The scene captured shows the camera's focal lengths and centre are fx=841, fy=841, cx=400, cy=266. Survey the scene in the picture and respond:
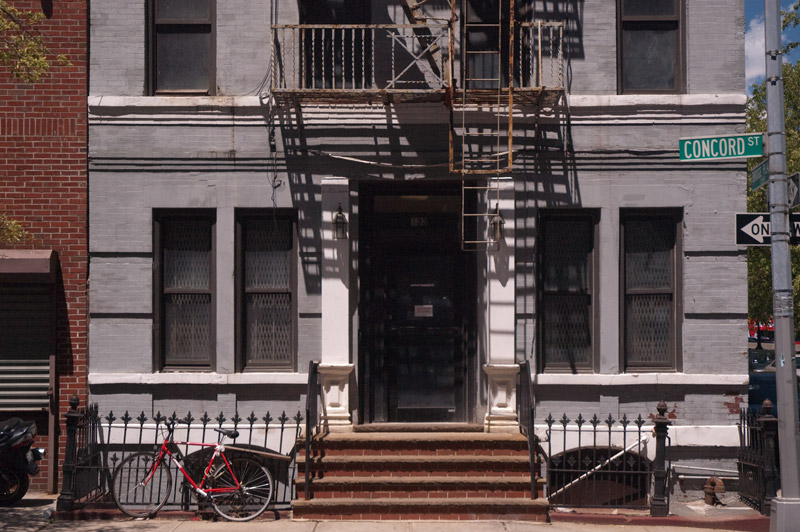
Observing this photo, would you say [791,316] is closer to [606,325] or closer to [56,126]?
[606,325]

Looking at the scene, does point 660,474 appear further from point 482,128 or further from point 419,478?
point 482,128

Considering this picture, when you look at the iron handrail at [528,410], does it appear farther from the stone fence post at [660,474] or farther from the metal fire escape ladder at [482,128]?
the metal fire escape ladder at [482,128]

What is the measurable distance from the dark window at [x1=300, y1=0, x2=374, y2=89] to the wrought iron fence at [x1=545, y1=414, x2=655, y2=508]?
4.89 metres

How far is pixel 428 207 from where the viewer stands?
35.2 ft

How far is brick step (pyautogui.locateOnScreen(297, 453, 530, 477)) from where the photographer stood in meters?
9.29

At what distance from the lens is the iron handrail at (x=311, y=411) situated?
29.5ft

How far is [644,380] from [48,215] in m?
7.49

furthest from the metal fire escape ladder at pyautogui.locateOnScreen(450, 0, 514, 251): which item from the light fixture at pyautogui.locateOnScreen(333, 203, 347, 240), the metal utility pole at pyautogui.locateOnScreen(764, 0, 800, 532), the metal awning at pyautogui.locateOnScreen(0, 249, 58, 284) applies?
the metal awning at pyautogui.locateOnScreen(0, 249, 58, 284)

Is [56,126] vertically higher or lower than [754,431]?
higher

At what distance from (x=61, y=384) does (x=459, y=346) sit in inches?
192

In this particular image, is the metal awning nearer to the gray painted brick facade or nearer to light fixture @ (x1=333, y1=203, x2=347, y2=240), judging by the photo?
the gray painted brick facade

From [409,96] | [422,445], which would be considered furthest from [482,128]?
[422,445]

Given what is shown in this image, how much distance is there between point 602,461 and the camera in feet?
33.0

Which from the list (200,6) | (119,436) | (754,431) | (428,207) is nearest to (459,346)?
(428,207)
